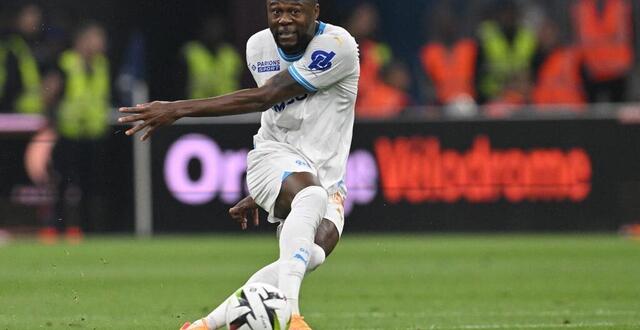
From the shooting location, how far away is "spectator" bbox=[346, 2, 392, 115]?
20.7 metres

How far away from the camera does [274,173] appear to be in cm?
765

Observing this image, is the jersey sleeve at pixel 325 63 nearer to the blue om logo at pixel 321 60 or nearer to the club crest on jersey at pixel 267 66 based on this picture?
the blue om logo at pixel 321 60

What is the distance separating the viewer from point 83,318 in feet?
31.9

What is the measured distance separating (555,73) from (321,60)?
1349 cm

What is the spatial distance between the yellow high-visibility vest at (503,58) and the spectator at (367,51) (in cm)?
138

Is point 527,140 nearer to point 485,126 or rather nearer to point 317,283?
point 485,126

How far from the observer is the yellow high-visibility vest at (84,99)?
18.1m

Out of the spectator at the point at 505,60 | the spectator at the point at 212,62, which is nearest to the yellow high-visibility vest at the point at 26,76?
the spectator at the point at 212,62

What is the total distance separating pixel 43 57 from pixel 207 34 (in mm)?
2188

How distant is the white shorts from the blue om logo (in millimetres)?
441

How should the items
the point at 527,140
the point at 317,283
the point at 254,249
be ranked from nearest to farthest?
the point at 317,283
the point at 254,249
the point at 527,140

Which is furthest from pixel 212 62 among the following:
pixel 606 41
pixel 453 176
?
pixel 606 41

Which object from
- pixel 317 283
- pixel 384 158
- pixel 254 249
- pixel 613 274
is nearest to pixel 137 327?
pixel 317 283

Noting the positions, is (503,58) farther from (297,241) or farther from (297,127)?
(297,241)
